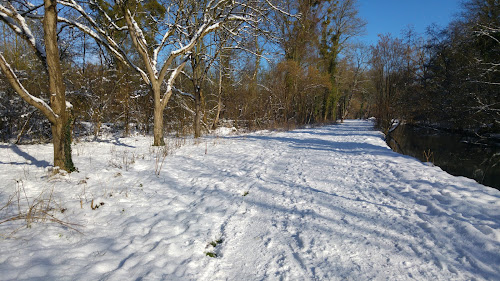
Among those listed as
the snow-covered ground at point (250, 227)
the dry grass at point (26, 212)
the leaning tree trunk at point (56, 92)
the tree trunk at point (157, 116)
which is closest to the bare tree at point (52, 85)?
the leaning tree trunk at point (56, 92)

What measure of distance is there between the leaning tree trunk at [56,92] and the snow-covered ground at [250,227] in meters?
0.48

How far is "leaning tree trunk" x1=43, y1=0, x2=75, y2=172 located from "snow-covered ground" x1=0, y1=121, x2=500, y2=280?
485 millimetres

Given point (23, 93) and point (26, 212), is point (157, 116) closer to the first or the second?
point (23, 93)

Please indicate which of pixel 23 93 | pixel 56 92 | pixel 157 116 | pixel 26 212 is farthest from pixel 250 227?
pixel 157 116

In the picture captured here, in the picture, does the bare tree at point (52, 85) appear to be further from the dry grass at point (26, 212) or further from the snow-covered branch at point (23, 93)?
the dry grass at point (26, 212)

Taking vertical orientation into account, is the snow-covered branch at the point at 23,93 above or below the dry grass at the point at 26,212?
above

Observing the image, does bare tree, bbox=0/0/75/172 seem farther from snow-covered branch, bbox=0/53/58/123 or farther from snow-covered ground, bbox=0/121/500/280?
snow-covered ground, bbox=0/121/500/280

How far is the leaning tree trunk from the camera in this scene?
4023mm

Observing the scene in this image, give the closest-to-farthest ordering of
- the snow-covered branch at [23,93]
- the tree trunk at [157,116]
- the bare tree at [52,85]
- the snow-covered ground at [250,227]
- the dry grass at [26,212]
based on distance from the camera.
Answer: the snow-covered ground at [250,227]
the dry grass at [26,212]
the snow-covered branch at [23,93]
the bare tree at [52,85]
the tree trunk at [157,116]

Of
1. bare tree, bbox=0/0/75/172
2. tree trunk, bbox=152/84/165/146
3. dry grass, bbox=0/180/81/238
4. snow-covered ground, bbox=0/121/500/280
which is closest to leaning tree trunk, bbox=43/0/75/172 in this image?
bare tree, bbox=0/0/75/172

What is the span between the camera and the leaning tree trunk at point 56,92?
4023 millimetres

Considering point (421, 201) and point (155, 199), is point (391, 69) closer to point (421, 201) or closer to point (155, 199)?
point (421, 201)

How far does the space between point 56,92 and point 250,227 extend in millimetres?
4313

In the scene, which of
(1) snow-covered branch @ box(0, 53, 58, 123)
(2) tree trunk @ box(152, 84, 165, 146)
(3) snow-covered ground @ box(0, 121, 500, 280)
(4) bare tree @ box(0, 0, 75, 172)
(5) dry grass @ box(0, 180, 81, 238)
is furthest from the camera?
(2) tree trunk @ box(152, 84, 165, 146)
